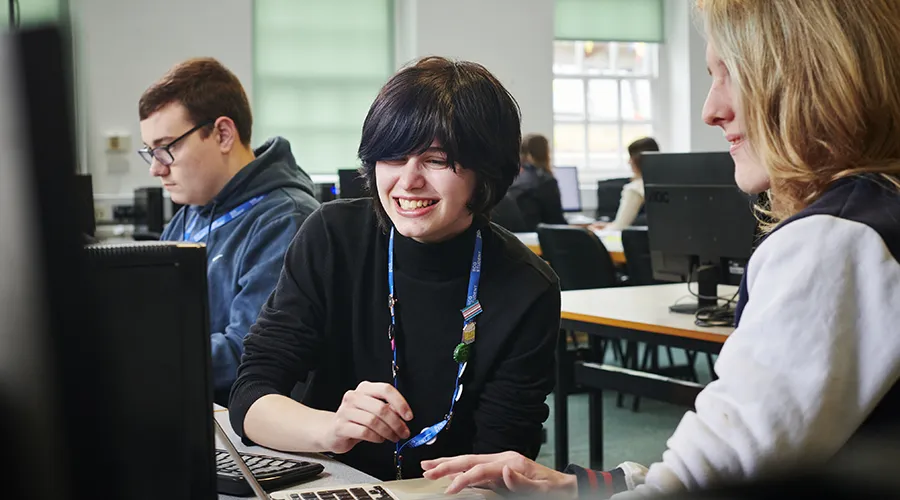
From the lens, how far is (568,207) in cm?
801

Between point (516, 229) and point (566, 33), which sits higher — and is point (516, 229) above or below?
below

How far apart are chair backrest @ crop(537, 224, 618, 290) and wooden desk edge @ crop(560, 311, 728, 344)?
1.36m

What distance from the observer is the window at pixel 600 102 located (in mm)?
9094

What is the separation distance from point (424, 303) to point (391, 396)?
0.29m

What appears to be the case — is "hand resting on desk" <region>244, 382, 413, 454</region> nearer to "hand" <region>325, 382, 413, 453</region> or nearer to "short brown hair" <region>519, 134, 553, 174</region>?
"hand" <region>325, 382, 413, 453</region>

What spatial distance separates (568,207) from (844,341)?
24.0 feet

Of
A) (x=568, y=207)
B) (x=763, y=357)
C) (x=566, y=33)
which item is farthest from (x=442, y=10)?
(x=763, y=357)

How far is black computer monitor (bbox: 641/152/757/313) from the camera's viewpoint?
9.20ft

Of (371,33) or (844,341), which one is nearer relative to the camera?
(844,341)

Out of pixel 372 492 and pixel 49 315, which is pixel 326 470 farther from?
pixel 49 315

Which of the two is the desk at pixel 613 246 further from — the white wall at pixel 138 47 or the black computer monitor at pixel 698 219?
the white wall at pixel 138 47

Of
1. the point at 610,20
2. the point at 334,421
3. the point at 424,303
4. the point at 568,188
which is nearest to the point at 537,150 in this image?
the point at 568,188

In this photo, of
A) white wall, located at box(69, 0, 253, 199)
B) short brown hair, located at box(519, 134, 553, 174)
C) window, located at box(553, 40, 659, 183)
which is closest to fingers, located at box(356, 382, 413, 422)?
short brown hair, located at box(519, 134, 553, 174)

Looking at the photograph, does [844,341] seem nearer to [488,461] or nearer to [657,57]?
[488,461]
